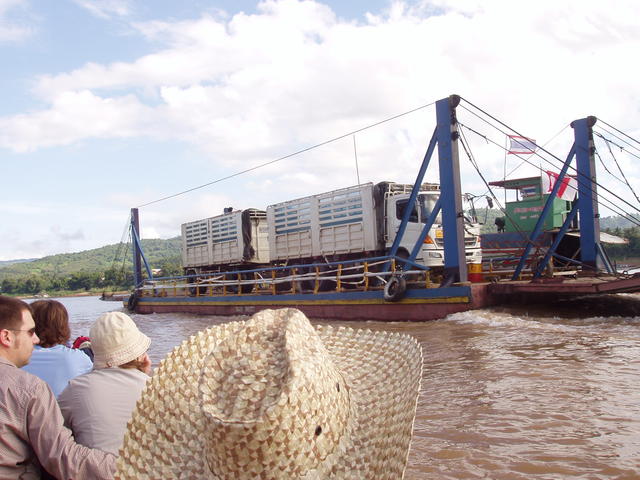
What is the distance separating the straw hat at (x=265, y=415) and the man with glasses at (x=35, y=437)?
0.98ft

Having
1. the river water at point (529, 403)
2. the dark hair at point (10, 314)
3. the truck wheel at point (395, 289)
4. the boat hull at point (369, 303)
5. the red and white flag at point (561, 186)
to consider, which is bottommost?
the river water at point (529, 403)

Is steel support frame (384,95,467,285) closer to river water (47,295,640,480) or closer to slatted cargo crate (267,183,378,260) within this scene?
river water (47,295,640,480)

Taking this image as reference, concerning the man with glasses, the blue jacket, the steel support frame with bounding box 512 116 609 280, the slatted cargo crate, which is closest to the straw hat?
the man with glasses

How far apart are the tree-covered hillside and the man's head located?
25.9 meters

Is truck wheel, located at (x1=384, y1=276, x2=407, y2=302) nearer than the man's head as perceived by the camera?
No

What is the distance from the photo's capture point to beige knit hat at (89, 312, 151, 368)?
6.98 ft

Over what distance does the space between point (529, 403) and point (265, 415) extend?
371 cm

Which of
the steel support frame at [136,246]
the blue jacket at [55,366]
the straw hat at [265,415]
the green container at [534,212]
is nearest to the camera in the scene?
the straw hat at [265,415]

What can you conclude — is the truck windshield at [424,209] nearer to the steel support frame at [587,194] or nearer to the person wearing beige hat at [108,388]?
the steel support frame at [587,194]

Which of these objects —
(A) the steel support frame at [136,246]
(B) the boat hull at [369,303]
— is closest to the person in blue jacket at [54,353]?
(B) the boat hull at [369,303]

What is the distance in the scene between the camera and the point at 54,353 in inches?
100.0

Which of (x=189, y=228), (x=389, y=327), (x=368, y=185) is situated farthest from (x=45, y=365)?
(x=189, y=228)

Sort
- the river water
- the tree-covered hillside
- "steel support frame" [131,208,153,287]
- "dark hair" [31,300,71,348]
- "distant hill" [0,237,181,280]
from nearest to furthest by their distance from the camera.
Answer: "dark hair" [31,300,71,348] → the river water → "steel support frame" [131,208,153,287] → the tree-covered hillside → "distant hill" [0,237,181,280]

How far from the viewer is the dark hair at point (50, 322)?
8.74 ft
